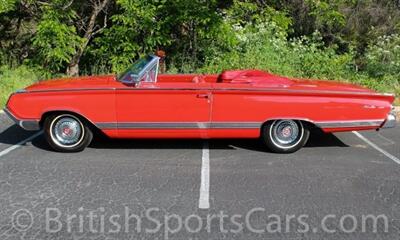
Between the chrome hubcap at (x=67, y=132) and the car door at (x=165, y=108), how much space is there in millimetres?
581

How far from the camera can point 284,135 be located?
6785 millimetres

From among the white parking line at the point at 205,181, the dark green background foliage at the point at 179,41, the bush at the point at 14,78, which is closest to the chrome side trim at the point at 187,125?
the white parking line at the point at 205,181

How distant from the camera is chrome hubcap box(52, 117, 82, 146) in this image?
6762 mm

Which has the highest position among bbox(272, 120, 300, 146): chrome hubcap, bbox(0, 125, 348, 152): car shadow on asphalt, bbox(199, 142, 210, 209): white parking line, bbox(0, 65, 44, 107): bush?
bbox(272, 120, 300, 146): chrome hubcap

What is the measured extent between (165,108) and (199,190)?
4.91ft

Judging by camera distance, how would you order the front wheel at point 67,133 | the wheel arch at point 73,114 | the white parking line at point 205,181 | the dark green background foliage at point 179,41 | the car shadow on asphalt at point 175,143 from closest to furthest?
1. the white parking line at point 205,181
2. the wheel arch at point 73,114
3. the front wheel at point 67,133
4. the car shadow on asphalt at point 175,143
5. the dark green background foliage at point 179,41

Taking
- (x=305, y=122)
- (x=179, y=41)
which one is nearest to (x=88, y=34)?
(x=179, y=41)

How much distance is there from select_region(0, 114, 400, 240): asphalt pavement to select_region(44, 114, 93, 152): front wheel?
149 mm

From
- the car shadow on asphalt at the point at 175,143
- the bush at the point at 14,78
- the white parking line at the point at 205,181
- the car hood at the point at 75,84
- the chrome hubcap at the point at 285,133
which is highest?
the car hood at the point at 75,84

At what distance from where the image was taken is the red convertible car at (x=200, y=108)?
6.54 metres

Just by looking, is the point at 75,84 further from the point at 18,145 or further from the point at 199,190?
the point at 199,190

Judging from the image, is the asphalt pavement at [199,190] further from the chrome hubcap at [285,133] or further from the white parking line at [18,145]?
the chrome hubcap at [285,133]

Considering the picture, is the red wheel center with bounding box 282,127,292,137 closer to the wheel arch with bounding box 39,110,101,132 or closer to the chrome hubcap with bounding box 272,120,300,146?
the chrome hubcap with bounding box 272,120,300,146

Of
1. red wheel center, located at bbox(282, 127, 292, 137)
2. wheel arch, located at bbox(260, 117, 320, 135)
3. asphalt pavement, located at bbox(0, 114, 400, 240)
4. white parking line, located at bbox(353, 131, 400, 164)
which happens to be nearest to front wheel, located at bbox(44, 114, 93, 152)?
asphalt pavement, located at bbox(0, 114, 400, 240)
